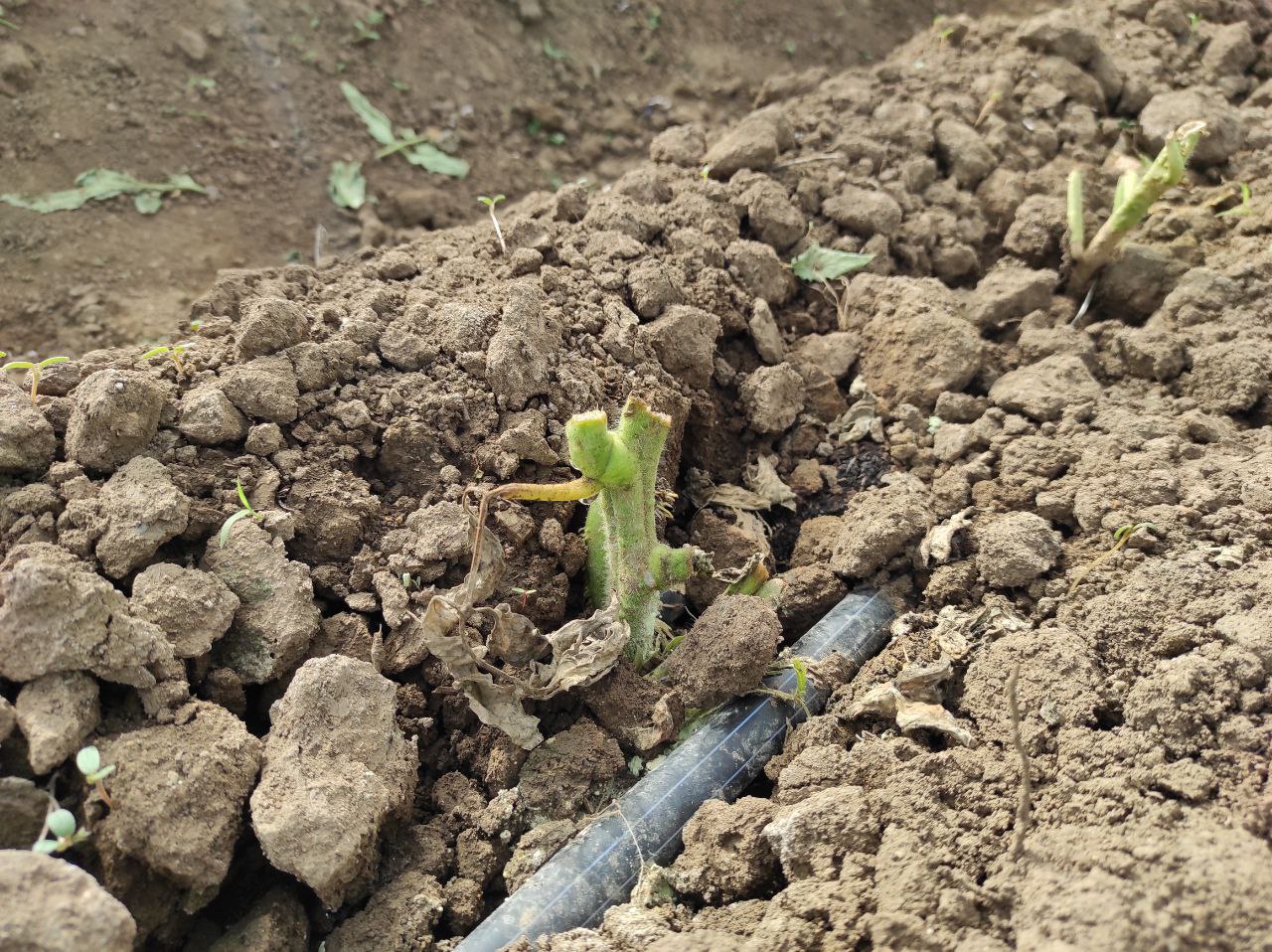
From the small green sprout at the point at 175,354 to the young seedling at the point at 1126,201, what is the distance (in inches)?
107

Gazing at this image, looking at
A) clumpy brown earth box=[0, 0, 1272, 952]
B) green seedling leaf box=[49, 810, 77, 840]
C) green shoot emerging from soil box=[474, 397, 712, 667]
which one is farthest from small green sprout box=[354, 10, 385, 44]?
green seedling leaf box=[49, 810, 77, 840]

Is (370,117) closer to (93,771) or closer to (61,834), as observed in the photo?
(93,771)

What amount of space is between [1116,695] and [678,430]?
131cm

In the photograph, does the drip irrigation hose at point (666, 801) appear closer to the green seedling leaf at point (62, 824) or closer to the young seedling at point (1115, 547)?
the young seedling at point (1115, 547)

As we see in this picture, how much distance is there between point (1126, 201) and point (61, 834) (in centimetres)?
316

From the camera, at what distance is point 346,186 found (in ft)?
13.1

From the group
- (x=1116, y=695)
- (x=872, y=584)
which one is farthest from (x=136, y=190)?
(x=1116, y=695)

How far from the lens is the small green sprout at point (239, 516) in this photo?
1.99 metres

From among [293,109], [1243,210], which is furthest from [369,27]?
[1243,210]

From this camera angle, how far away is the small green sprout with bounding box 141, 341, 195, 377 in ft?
7.29

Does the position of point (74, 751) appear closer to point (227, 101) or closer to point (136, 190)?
point (136, 190)

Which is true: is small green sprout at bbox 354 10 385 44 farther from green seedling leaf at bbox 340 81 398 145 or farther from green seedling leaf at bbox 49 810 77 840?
green seedling leaf at bbox 49 810 77 840

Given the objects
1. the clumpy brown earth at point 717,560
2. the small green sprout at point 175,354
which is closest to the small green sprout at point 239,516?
the clumpy brown earth at point 717,560

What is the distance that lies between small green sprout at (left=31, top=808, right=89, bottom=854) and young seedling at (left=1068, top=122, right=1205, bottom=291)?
309 centimetres
